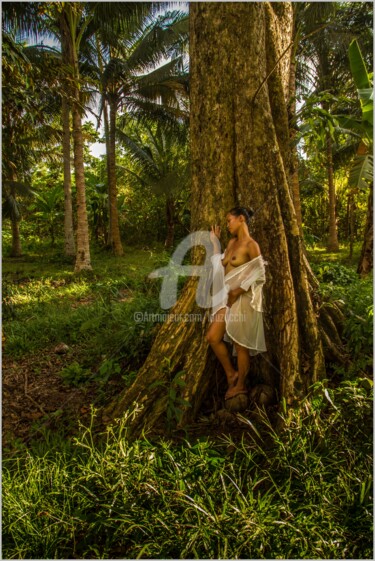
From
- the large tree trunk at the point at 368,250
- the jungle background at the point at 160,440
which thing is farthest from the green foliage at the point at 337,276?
the large tree trunk at the point at 368,250

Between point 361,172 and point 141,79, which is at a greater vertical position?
point 141,79

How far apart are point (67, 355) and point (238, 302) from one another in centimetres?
263

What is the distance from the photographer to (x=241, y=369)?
3.04 metres

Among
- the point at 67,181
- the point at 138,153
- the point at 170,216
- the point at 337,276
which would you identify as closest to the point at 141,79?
the point at 138,153

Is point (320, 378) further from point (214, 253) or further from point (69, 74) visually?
point (69, 74)

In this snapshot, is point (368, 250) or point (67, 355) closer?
point (67, 355)

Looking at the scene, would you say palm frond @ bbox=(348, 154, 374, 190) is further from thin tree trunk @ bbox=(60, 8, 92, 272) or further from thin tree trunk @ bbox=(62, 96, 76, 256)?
thin tree trunk @ bbox=(62, 96, 76, 256)

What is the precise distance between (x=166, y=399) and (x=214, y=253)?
1.19 meters

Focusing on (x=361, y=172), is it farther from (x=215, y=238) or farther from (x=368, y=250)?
(x=368, y=250)

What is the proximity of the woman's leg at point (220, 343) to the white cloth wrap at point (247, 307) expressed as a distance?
0.17 feet

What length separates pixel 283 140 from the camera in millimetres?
3549

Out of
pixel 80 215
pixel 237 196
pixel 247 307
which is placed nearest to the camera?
pixel 247 307

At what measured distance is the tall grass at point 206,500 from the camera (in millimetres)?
1910

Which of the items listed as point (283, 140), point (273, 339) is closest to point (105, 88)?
point (283, 140)
